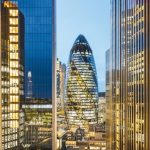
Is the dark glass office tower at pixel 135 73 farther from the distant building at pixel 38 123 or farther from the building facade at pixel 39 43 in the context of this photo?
the building facade at pixel 39 43

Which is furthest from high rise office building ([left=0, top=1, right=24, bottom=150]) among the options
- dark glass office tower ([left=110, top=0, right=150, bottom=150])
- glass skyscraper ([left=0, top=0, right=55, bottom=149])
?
dark glass office tower ([left=110, top=0, right=150, bottom=150])

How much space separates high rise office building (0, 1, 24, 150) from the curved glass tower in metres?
79.1

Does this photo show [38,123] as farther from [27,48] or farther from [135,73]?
[135,73]

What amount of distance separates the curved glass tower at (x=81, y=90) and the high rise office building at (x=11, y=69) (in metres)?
79.1

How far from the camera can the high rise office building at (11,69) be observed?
59.4 meters

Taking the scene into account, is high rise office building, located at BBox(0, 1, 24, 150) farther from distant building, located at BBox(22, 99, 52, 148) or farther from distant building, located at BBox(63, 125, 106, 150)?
distant building, located at BBox(63, 125, 106, 150)

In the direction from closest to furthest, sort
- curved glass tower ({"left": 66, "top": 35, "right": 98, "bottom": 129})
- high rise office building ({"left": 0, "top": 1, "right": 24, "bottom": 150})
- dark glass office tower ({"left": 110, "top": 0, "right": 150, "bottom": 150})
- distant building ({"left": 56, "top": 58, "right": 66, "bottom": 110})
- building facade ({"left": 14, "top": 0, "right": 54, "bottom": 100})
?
dark glass office tower ({"left": 110, "top": 0, "right": 150, "bottom": 150})
high rise office building ({"left": 0, "top": 1, "right": 24, "bottom": 150})
building facade ({"left": 14, "top": 0, "right": 54, "bottom": 100})
curved glass tower ({"left": 66, "top": 35, "right": 98, "bottom": 129})
distant building ({"left": 56, "top": 58, "right": 66, "bottom": 110})

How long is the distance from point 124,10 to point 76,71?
9392 centimetres

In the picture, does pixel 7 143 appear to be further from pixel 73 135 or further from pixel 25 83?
pixel 73 135

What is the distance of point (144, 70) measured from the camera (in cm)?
3766

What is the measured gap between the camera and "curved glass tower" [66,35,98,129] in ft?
462

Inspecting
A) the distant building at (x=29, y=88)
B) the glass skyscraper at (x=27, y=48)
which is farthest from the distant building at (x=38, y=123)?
the distant building at (x=29, y=88)

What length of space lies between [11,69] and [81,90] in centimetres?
8223

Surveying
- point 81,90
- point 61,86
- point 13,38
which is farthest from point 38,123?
point 61,86
